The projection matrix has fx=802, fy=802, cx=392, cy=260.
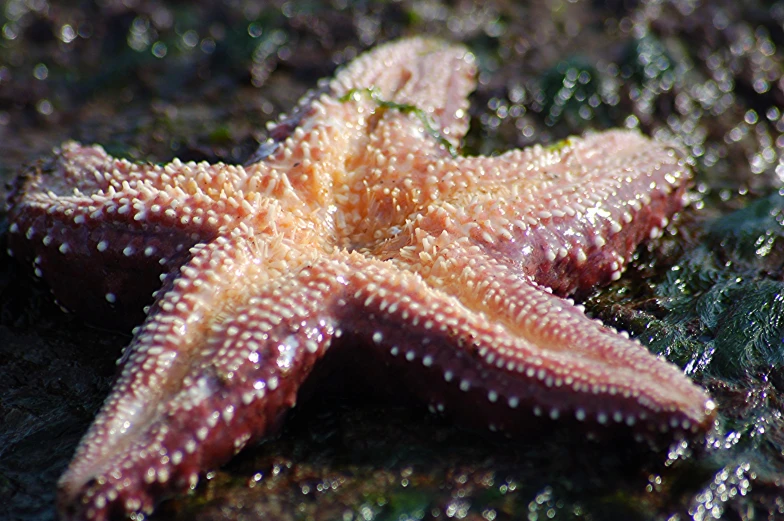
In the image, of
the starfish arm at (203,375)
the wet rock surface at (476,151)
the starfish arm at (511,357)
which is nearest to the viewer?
the starfish arm at (203,375)

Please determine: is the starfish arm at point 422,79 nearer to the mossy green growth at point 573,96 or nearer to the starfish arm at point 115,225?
the mossy green growth at point 573,96

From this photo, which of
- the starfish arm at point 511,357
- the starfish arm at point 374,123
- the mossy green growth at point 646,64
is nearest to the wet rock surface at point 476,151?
the mossy green growth at point 646,64

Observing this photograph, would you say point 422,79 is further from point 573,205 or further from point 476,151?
point 573,205

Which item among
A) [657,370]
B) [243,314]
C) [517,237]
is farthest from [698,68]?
[243,314]

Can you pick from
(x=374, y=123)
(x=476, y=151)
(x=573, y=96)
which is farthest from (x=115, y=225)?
(x=573, y=96)

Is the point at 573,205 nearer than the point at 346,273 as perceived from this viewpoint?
No

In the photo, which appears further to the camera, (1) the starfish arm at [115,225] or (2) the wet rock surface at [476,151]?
(1) the starfish arm at [115,225]

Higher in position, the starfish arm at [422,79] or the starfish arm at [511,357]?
the starfish arm at [422,79]

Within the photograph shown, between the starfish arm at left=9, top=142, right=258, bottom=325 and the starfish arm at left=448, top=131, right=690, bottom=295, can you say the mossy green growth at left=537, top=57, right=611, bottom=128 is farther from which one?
the starfish arm at left=9, top=142, right=258, bottom=325

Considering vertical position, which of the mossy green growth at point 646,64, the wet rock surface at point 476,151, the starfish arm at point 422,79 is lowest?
the wet rock surface at point 476,151
